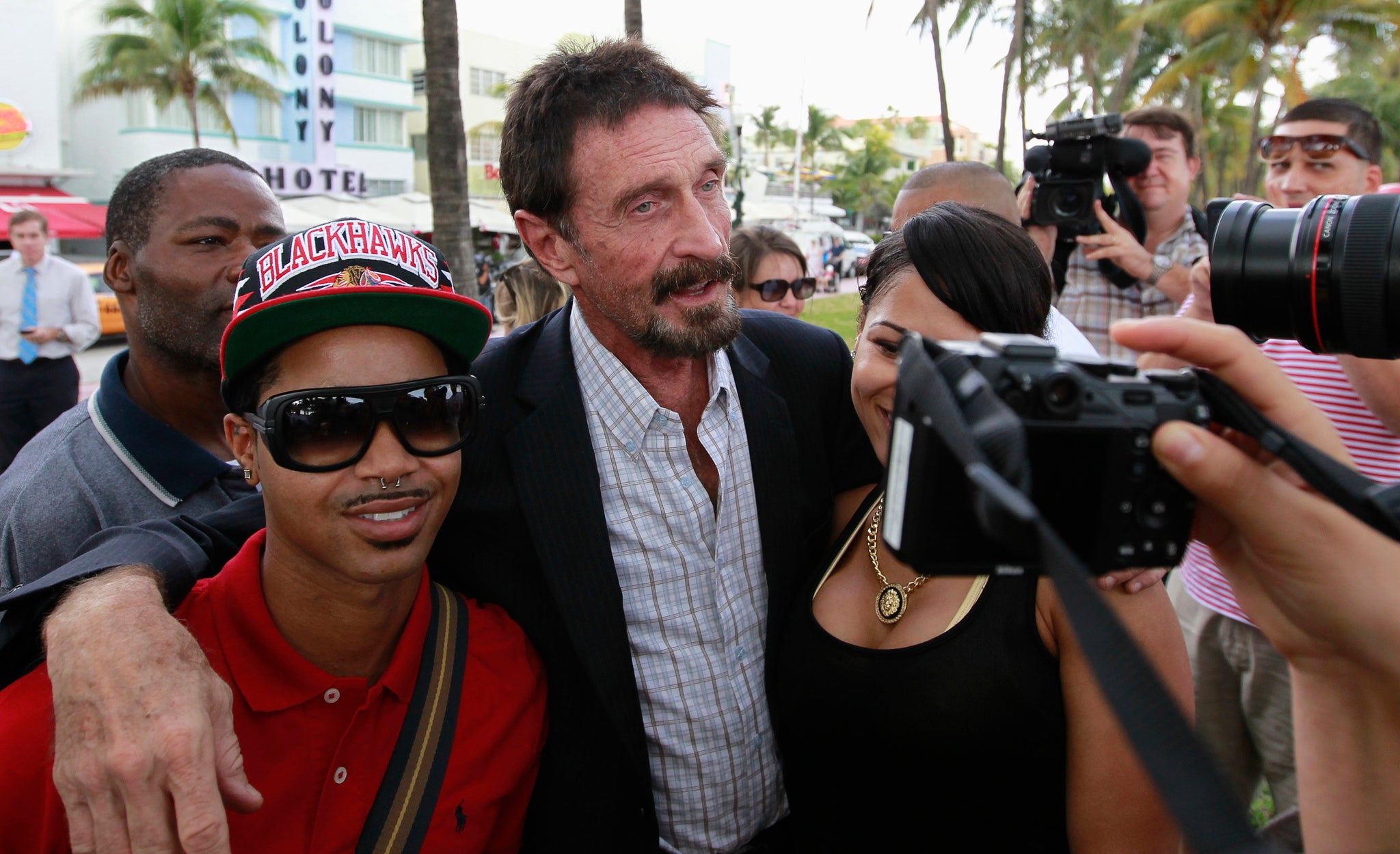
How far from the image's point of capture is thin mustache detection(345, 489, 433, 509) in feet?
5.82

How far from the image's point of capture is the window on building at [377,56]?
34.1 metres

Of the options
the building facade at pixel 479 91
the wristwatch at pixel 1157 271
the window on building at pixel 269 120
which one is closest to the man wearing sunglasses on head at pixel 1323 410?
the wristwatch at pixel 1157 271

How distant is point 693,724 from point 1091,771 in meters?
0.90

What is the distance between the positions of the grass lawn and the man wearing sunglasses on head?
11.9 metres

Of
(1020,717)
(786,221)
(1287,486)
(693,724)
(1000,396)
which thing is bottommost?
(693,724)

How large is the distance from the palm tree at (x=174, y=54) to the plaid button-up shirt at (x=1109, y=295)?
2647 cm

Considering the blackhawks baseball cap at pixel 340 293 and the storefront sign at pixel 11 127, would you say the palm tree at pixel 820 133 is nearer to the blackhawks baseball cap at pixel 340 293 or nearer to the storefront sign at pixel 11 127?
the storefront sign at pixel 11 127

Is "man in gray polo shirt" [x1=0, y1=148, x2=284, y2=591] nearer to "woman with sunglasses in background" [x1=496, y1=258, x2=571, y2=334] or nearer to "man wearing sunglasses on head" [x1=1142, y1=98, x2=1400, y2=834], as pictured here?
"woman with sunglasses in background" [x1=496, y1=258, x2=571, y2=334]

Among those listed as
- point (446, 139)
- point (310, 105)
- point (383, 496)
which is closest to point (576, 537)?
point (383, 496)

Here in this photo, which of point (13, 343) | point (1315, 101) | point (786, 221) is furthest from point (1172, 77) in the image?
point (13, 343)

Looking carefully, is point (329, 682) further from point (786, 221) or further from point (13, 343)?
point (786, 221)

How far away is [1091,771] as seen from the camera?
1.80 metres

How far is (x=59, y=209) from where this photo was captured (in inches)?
894

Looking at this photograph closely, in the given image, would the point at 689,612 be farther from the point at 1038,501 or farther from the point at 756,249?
the point at 756,249
